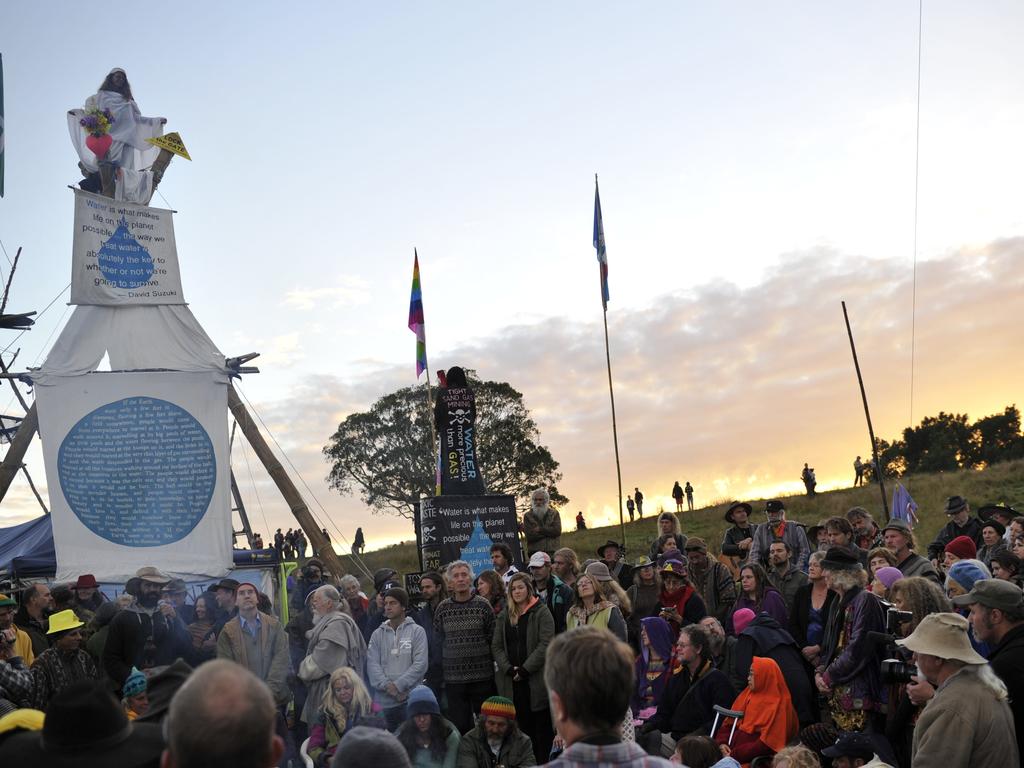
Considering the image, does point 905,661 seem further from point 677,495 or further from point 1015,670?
point 677,495

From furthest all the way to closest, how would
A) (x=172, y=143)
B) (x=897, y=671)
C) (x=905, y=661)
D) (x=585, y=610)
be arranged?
(x=172, y=143) → (x=585, y=610) → (x=905, y=661) → (x=897, y=671)

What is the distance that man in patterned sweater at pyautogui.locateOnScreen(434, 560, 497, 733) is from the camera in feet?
28.5

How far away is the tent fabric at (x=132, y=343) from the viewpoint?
687 inches

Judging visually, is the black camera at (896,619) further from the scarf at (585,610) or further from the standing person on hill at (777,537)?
the standing person on hill at (777,537)

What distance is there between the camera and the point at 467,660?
341 inches

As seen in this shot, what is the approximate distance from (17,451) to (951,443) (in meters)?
46.9

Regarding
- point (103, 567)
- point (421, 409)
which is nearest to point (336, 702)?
point (103, 567)

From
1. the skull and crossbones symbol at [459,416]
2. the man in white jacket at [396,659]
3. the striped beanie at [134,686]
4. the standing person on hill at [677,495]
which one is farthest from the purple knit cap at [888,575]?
the standing person on hill at [677,495]

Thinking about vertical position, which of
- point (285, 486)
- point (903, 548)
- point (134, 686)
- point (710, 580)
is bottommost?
point (134, 686)

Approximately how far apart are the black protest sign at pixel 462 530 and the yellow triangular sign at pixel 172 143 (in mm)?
10192

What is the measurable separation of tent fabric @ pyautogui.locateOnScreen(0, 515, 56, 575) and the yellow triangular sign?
730cm

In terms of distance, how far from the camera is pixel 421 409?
136 ft

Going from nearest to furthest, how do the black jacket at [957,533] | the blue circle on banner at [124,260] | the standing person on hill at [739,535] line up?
the black jacket at [957,533] → the standing person on hill at [739,535] → the blue circle on banner at [124,260]

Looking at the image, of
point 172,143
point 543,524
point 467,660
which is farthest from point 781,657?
point 172,143
